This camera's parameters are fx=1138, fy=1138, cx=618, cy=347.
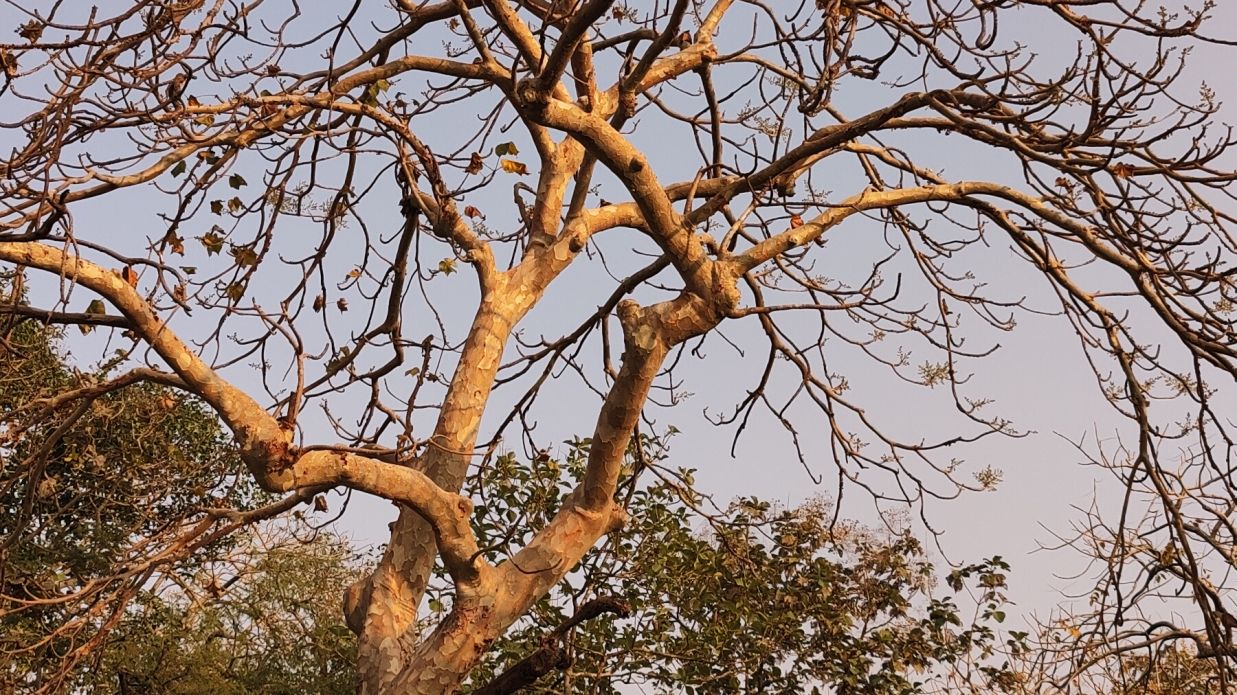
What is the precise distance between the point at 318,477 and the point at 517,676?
120cm

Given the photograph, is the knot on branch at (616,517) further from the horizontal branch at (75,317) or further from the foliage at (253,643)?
the foliage at (253,643)

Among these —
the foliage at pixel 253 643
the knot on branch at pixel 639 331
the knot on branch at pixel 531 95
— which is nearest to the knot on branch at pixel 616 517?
the knot on branch at pixel 639 331

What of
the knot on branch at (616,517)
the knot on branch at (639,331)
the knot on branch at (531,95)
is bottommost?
the knot on branch at (616,517)

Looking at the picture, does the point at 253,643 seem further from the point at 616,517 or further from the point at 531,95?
the point at 531,95

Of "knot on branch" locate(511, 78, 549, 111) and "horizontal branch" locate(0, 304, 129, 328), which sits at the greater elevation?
"knot on branch" locate(511, 78, 549, 111)

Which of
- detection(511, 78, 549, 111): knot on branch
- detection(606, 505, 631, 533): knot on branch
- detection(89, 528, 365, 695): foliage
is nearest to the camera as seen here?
detection(511, 78, 549, 111): knot on branch

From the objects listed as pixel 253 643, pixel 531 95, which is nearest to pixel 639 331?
pixel 531 95

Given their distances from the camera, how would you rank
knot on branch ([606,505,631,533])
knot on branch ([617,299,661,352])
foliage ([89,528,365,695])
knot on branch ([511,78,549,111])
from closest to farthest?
knot on branch ([511,78,549,111]), knot on branch ([617,299,661,352]), knot on branch ([606,505,631,533]), foliage ([89,528,365,695])

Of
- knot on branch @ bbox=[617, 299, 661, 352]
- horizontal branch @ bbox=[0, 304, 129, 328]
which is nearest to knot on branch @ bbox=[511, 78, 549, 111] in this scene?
knot on branch @ bbox=[617, 299, 661, 352]

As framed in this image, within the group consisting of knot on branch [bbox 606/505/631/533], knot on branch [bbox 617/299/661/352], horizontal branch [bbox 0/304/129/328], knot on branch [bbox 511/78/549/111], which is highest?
knot on branch [bbox 511/78/549/111]

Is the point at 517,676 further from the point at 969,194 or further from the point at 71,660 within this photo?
the point at 969,194

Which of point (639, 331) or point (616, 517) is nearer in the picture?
point (639, 331)

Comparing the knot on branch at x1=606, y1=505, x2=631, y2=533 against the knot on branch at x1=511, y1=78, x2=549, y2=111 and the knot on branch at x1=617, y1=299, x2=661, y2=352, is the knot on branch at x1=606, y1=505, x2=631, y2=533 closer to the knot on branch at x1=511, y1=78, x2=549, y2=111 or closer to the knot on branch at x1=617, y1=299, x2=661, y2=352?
the knot on branch at x1=617, y1=299, x2=661, y2=352

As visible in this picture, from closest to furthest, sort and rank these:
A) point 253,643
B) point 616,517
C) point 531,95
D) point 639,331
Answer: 1. point 531,95
2. point 639,331
3. point 616,517
4. point 253,643
